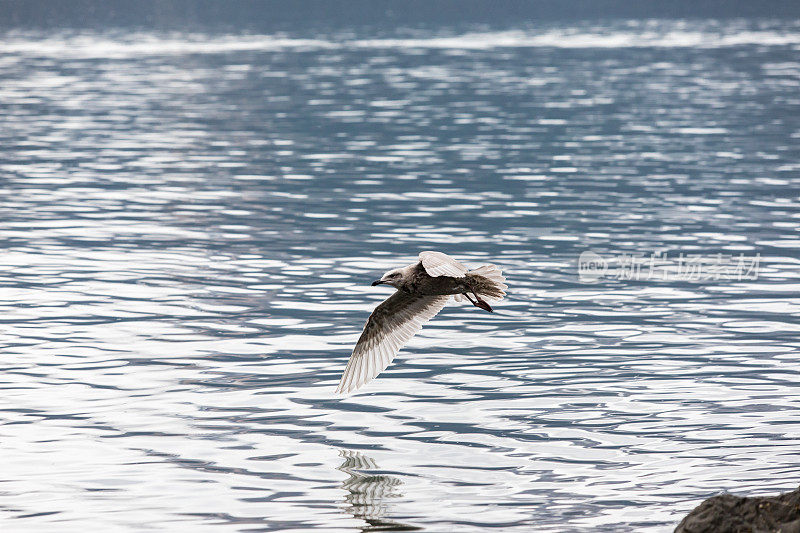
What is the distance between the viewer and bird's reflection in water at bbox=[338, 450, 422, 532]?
10598 mm

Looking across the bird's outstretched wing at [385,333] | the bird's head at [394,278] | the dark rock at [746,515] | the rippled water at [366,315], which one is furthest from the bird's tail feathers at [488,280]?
the dark rock at [746,515]

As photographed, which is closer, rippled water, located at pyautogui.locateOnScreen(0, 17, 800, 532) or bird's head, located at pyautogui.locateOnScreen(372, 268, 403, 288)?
rippled water, located at pyautogui.locateOnScreen(0, 17, 800, 532)

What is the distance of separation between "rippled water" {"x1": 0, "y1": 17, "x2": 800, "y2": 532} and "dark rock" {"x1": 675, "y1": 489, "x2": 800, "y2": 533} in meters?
1.28

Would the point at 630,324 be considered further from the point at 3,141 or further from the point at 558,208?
the point at 3,141

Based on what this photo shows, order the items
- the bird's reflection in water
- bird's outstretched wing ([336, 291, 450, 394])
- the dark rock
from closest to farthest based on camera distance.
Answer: the dark rock, the bird's reflection in water, bird's outstretched wing ([336, 291, 450, 394])

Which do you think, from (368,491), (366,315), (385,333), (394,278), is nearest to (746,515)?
(368,491)

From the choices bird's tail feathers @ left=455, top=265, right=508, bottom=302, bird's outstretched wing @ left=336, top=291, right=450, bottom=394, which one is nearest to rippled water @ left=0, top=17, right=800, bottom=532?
bird's outstretched wing @ left=336, top=291, right=450, bottom=394

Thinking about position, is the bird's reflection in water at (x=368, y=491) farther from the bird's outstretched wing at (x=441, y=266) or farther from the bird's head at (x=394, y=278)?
the bird's outstretched wing at (x=441, y=266)

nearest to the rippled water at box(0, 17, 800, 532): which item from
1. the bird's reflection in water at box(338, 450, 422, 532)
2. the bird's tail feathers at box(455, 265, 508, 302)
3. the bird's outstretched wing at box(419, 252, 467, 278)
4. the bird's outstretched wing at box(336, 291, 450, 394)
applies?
the bird's reflection in water at box(338, 450, 422, 532)

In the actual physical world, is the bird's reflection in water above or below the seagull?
below

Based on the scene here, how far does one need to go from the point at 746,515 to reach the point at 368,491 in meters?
3.68

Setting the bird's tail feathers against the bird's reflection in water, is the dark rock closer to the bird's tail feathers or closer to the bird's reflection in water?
the bird's reflection in water

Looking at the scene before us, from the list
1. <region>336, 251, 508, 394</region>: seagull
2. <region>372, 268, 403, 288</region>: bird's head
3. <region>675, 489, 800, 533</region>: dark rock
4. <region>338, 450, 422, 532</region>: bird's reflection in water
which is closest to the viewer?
<region>675, 489, 800, 533</region>: dark rock

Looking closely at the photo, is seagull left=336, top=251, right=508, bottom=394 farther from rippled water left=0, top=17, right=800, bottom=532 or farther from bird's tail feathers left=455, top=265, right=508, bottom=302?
rippled water left=0, top=17, right=800, bottom=532
